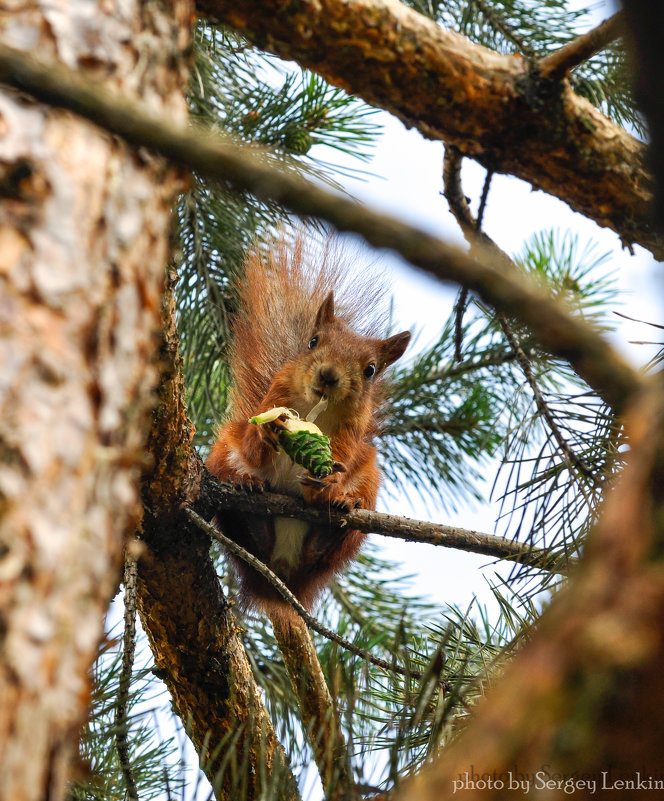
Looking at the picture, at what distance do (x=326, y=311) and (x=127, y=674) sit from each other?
1.48 m

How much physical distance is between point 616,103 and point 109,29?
138 centimetres

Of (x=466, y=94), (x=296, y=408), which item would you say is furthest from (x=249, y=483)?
(x=466, y=94)

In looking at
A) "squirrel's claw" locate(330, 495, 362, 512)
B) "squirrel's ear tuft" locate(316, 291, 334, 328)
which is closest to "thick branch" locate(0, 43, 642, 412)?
"squirrel's claw" locate(330, 495, 362, 512)

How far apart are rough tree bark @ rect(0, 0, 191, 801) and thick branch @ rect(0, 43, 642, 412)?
127 mm

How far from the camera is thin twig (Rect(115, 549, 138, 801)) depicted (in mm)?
1043

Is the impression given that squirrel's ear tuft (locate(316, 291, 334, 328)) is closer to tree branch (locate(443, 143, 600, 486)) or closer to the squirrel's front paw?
the squirrel's front paw

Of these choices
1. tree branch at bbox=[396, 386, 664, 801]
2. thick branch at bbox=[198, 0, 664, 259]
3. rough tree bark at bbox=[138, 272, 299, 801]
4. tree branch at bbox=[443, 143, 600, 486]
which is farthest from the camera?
rough tree bark at bbox=[138, 272, 299, 801]

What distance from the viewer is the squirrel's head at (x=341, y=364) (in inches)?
89.1

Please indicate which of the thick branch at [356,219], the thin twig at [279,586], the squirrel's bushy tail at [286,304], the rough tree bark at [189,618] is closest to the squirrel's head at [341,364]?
the squirrel's bushy tail at [286,304]

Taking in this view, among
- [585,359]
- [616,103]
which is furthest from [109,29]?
[616,103]

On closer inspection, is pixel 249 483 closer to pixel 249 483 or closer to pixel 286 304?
pixel 249 483

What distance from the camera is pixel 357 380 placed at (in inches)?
92.7

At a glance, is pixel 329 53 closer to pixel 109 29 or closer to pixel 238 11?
pixel 238 11

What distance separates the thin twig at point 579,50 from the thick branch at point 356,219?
0.70m
